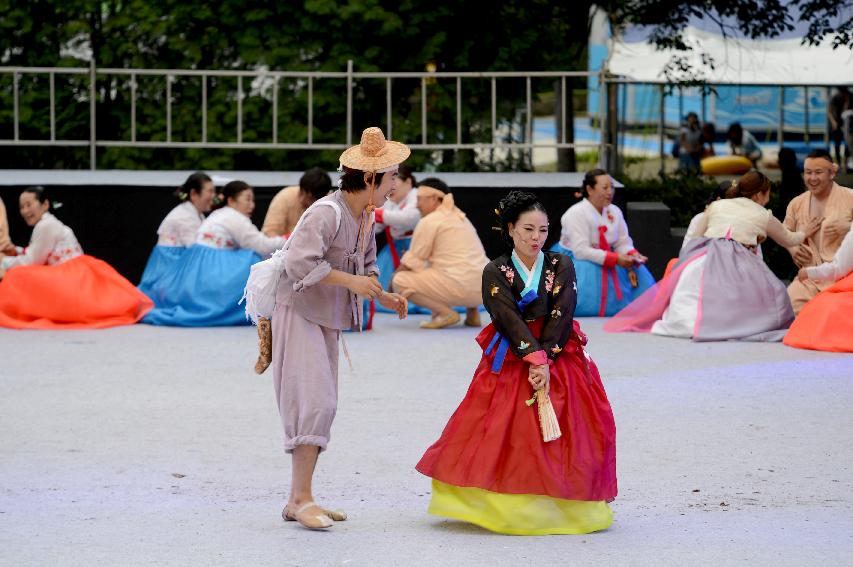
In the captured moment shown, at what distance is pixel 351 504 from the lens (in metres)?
6.22

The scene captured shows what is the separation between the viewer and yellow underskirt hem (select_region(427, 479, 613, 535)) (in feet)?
18.8

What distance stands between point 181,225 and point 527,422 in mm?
7164

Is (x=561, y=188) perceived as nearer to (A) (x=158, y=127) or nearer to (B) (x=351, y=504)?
(A) (x=158, y=127)

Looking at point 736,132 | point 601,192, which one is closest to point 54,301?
point 601,192

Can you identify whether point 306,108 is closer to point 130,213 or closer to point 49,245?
point 130,213

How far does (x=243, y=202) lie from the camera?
39.6 feet

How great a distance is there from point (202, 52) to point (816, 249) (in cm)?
862

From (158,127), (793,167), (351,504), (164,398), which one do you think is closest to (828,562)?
(351,504)

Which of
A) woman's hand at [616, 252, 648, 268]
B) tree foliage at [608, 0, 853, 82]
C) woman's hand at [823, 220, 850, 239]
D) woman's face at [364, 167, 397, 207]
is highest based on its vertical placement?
tree foliage at [608, 0, 853, 82]

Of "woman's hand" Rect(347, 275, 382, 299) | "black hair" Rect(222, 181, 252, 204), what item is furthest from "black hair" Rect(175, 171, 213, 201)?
"woman's hand" Rect(347, 275, 382, 299)

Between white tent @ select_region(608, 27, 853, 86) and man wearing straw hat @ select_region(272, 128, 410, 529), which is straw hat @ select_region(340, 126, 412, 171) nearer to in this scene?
man wearing straw hat @ select_region(272, 128, 410, 529)

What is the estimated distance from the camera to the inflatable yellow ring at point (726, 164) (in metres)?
20.5

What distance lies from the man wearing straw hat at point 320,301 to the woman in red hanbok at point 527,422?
43 cm

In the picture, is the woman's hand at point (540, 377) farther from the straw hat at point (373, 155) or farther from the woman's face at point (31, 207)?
the woman's face at point (31, 207)
